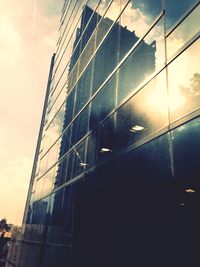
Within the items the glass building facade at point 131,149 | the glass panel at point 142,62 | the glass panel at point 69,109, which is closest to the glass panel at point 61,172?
the glass building facade at point 131,149

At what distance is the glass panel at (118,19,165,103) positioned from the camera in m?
7.12

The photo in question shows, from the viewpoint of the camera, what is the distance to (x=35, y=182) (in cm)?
2130

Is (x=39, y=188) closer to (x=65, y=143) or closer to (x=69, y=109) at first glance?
(x=65, y=143)

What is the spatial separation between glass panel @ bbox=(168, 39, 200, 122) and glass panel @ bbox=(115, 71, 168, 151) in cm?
29

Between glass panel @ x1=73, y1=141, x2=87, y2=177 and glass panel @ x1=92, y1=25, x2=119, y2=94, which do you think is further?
glass panel @ x1=73, y1=141, x2=87, y2=177

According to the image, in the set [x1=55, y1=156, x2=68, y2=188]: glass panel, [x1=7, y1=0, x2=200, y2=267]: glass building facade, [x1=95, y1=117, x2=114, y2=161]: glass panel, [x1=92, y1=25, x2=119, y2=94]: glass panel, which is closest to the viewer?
[x1=7, y1=0, x2=200, y2=267]: glass building facade

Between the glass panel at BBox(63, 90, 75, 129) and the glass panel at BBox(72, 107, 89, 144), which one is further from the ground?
the glass panel at BBox(63, 90, 75, 129)

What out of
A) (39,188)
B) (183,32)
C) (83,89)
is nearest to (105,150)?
(183,32)

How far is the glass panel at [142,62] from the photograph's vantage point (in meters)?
7.12

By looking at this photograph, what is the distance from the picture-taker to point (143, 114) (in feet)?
23.8

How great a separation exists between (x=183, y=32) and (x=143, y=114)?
7.51 ft

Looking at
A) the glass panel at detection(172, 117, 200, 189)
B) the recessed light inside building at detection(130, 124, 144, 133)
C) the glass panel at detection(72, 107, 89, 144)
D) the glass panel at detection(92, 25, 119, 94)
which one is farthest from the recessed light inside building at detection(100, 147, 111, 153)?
the glass panel at detection(172, 117, 200, 189)

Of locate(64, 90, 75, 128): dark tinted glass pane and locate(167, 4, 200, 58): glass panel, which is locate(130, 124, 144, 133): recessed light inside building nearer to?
locate(167, 4, 200, 58): glass panel

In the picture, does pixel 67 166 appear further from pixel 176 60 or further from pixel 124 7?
pixel 176 60
